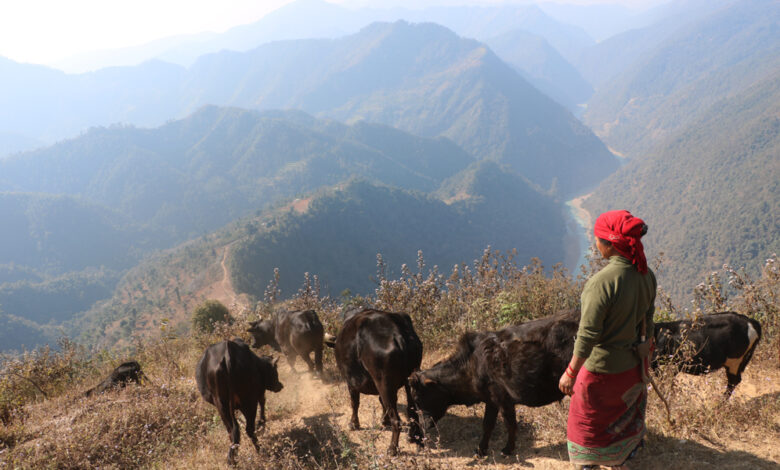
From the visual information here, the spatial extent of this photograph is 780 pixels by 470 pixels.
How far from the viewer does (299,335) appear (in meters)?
7.40

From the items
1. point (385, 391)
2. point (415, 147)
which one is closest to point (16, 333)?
point (385, 391)

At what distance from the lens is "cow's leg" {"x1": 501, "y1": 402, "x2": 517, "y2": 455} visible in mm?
4191

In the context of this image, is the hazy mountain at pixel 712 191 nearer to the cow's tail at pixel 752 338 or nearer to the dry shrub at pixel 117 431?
the cow's tail at pixel 752 338

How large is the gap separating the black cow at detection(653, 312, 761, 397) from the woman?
2.22m

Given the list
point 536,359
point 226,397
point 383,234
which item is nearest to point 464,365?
point 536,359

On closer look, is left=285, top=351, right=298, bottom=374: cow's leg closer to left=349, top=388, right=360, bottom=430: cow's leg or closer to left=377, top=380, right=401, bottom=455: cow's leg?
left=349, top=388, right=360, bottom=430: cow's leg

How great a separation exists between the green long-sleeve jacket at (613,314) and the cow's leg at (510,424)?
1.60m

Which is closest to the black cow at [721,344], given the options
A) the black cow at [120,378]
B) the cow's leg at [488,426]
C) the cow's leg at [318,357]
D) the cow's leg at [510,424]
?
the cow's leg at [510,424]

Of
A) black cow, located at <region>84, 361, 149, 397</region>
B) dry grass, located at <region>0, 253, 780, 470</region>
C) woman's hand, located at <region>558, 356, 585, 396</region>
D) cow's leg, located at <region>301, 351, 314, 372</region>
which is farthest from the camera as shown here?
cow's leg, located at <region>301, 351, 314, 372</region>

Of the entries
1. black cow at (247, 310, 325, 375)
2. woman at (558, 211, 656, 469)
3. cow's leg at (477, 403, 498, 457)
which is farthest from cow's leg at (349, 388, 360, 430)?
woman at (558, 211, 656, 469)

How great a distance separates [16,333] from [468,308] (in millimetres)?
97893

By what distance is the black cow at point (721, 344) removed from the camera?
4734mm

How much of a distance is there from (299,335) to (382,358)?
130 inches

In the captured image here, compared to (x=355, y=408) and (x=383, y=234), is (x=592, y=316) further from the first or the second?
(x=383, y=234)
